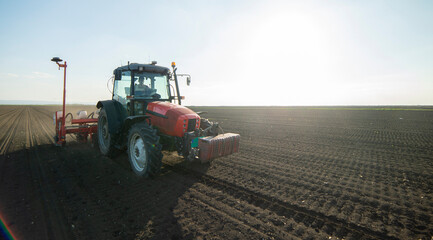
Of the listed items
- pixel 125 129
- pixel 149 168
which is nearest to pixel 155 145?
pixel 149 168

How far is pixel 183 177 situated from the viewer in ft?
15.8

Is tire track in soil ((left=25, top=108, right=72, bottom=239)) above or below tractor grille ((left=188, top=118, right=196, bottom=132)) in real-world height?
below

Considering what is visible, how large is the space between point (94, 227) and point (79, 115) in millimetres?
7663

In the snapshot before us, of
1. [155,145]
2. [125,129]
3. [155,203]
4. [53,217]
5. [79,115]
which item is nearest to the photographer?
[53,217]

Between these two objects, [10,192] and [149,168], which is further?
[149,168]

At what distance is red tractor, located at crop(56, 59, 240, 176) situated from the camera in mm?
4688

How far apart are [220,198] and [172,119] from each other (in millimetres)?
2089

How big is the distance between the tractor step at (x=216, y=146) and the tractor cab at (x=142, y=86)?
6.38 feet

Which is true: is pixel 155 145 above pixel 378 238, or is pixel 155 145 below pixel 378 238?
above

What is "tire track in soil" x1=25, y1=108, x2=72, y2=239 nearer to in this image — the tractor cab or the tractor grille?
the tractor cab

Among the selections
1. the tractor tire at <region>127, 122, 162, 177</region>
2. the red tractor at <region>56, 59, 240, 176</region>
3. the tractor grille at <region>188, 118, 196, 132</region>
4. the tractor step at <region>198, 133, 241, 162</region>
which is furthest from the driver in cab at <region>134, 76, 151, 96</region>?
the tractor step at <region>198, 133, 241, 162</region>

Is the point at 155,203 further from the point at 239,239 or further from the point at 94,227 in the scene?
the point at 239,239

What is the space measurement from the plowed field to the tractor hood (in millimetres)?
1031

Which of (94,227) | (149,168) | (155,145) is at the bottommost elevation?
(94,227)
